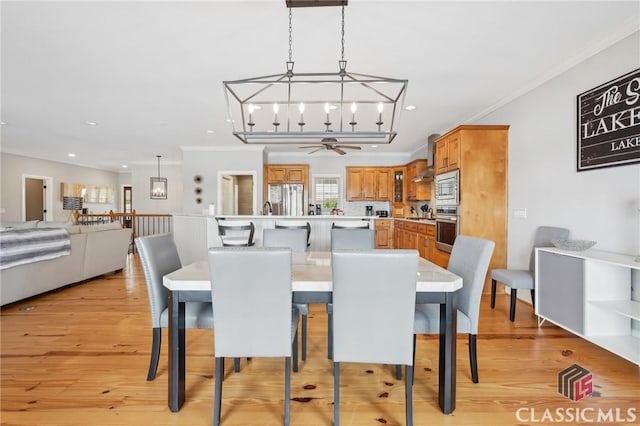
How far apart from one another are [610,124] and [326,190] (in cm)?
601

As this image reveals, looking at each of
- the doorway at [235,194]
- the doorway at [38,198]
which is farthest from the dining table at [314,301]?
the doorway at [38,198]

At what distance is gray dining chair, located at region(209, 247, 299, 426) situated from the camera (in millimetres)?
1511

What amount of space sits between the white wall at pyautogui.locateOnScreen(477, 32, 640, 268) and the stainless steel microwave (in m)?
0.64

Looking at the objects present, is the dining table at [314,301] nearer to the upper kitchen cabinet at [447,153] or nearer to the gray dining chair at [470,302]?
the gray dining chair at [470,302]

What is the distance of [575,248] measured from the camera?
258 centimetres

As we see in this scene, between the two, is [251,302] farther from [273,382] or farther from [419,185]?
[419,185]

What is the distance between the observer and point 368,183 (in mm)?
7988

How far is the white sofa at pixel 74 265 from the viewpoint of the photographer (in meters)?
3.44

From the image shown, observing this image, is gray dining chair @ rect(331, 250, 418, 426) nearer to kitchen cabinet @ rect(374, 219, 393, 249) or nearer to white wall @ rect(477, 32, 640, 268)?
white wall @ rect(477, 32, 640, 268)

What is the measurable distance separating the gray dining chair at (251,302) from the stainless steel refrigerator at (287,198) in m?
6.32

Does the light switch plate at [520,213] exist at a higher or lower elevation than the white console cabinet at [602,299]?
higher

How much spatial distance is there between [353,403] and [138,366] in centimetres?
154

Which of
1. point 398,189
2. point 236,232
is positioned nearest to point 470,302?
point 236,232

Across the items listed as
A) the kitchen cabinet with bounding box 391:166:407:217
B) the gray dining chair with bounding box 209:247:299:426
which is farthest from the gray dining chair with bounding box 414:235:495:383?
the kitchen cabinet with bounding box 391:166:407:217
